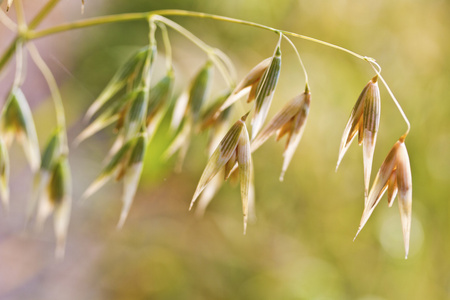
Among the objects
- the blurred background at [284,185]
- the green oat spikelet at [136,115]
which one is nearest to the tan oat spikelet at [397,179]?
the green oat spikelet at [136,115]

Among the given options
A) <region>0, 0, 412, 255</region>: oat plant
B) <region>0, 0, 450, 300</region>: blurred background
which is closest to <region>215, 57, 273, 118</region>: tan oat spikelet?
<region>0, 0, 412, 255</region>: oat plant

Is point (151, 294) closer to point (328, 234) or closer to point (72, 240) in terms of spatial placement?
point (72, 240)

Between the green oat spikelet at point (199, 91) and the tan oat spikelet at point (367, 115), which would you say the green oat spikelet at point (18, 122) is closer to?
the green oat spikelet at point (199, 91)

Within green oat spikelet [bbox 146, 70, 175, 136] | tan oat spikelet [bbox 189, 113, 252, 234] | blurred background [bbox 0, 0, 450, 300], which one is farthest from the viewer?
blurred background [bbox 0, 0, 450, 300]

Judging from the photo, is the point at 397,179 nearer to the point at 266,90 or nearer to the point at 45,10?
the point at 266,90

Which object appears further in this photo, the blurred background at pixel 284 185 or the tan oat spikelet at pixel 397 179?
the blurred background at pixel 284 185

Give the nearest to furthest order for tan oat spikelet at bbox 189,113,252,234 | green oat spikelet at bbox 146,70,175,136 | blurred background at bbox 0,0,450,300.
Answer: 1. tan oat spikelet at bbox 189,113,252,234
2. green oat spikelet at bbox 146,70,175,136
3. blurred background at bbox 0,0,450,300

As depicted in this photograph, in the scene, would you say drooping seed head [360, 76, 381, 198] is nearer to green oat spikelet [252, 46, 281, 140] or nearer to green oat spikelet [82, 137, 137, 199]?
green oat spikelet [252, 46, 281, 140]

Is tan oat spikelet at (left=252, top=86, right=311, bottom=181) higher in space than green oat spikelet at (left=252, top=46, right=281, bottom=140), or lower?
lower
